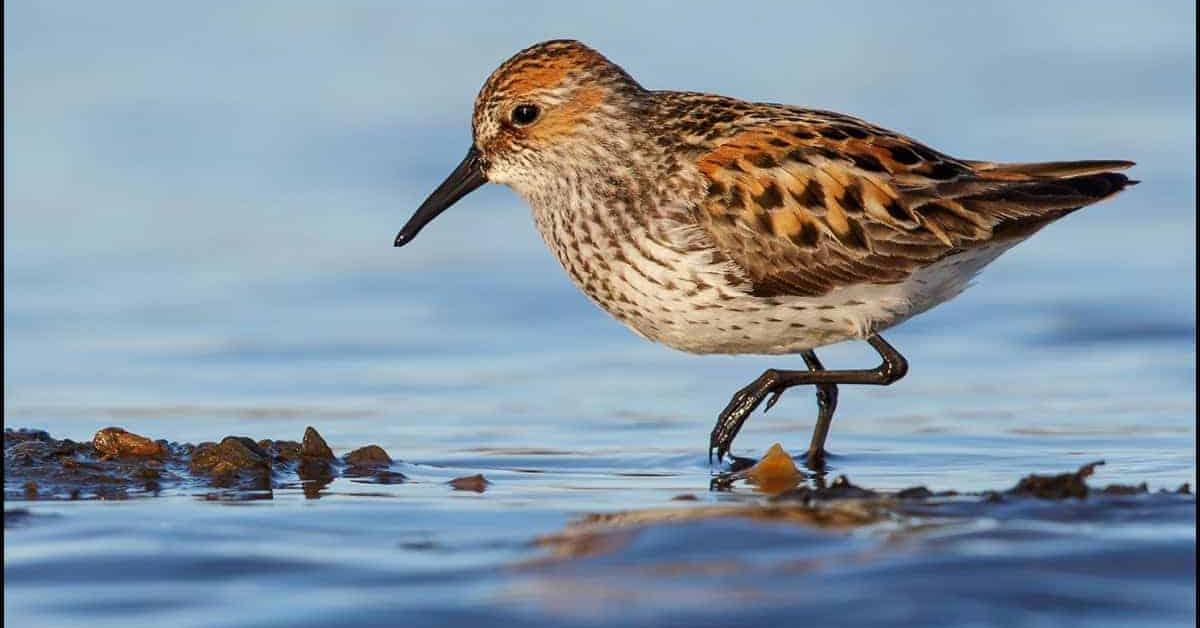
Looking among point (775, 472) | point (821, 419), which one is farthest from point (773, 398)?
point (775, 472)

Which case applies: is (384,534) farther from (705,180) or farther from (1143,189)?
(1143,189)

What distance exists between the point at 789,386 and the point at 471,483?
1.94m

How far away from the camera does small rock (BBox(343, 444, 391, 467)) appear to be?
30.2ft

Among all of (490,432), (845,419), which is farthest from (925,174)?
(490,432)

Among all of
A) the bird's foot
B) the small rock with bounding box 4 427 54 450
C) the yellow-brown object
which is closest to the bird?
the bird's foot

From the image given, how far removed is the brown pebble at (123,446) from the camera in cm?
898

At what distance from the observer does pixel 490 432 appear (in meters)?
10.8

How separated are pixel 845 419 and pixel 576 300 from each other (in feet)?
11.3

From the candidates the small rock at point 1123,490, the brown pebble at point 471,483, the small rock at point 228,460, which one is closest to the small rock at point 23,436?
the small rock at point 228,460

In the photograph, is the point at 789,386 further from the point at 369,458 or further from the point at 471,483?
the point at 369,458

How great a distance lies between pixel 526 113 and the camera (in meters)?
10.3

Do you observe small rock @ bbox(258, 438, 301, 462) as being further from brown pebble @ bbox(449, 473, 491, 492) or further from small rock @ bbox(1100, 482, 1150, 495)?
small rock @ bbox(1100, 482, 1150, 495)

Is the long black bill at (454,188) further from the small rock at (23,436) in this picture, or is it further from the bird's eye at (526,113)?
the small rock at (23,436)

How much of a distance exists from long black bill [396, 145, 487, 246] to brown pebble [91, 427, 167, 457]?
240cm
